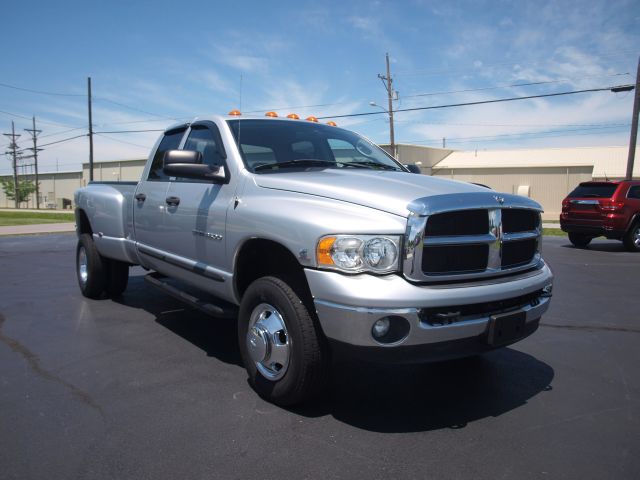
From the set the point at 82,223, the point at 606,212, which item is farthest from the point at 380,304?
the point at 606,212

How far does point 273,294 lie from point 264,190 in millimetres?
748

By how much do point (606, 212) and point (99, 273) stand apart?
11.4m

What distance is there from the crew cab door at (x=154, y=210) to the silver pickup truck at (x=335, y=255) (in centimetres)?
20

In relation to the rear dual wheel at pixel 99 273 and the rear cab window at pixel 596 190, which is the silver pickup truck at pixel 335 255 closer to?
the rear dual wheel at pixel 99 273

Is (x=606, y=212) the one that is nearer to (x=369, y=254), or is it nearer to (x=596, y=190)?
(x=596, y=190)

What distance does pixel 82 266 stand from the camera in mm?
6680

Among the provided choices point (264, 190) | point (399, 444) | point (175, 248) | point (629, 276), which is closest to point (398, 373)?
point (399, 444)

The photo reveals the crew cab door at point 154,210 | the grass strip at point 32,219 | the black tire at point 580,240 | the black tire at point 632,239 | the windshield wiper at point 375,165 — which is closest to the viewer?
the windshield wiper at point 375,165

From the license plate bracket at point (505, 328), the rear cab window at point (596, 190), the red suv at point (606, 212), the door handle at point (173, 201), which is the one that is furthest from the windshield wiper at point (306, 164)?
the rear cab window at point (596, 190)

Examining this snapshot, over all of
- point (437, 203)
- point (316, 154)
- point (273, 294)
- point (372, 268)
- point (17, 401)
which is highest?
point (316, 154)

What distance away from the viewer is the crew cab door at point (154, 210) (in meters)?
4.74

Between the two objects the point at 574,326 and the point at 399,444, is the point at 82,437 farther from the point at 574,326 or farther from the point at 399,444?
the point at 574,326

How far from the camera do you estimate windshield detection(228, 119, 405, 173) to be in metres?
4.05

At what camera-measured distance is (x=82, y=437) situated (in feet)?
9.62
